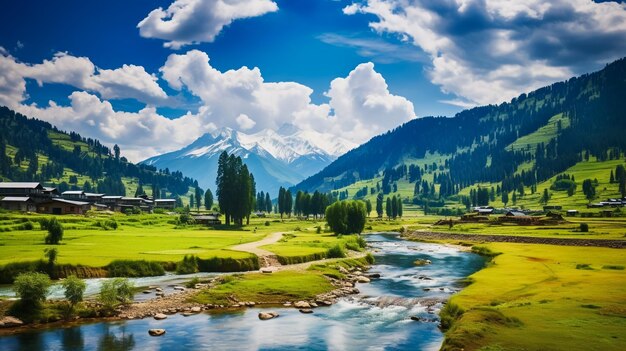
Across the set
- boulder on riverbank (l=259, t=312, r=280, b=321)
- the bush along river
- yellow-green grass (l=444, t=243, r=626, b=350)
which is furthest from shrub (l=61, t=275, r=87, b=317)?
yellow-green grass (l=444, t=243, r=626, b=350)

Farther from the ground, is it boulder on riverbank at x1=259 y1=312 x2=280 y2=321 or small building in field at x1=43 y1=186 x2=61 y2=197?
small building in field at x1=43 y1=186 x2=61 y2=197

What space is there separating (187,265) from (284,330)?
33041 mm

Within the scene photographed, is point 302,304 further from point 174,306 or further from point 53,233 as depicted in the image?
point 53,233

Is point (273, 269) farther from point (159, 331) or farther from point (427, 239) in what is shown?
point (427, 239)

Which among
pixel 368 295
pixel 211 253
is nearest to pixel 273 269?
pixel 211 253

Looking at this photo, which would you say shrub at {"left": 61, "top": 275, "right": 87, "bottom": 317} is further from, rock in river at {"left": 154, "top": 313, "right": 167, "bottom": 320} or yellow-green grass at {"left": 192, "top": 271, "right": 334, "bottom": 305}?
yellow-green grass at {"left": 192, "top": 271, "right": 334, "bottom": 305}

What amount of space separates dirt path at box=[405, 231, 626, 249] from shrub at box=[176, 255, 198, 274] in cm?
8820

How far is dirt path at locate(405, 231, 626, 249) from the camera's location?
340ft

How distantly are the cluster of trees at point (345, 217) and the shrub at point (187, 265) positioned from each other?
74372 millimetres

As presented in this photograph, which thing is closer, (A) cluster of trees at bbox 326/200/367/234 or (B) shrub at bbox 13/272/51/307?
(B) shrub at bbox 13/272/51/307

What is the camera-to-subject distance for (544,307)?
4125 centimetres

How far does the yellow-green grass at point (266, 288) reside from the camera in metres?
53.6

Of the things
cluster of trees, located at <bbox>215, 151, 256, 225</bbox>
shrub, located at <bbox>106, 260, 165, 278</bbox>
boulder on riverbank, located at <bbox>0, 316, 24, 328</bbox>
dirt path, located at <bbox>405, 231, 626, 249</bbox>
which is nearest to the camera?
boulder on riverbank, located at <bbox>0, 316, 24, 328</bbox>

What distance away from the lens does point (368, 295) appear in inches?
2306
